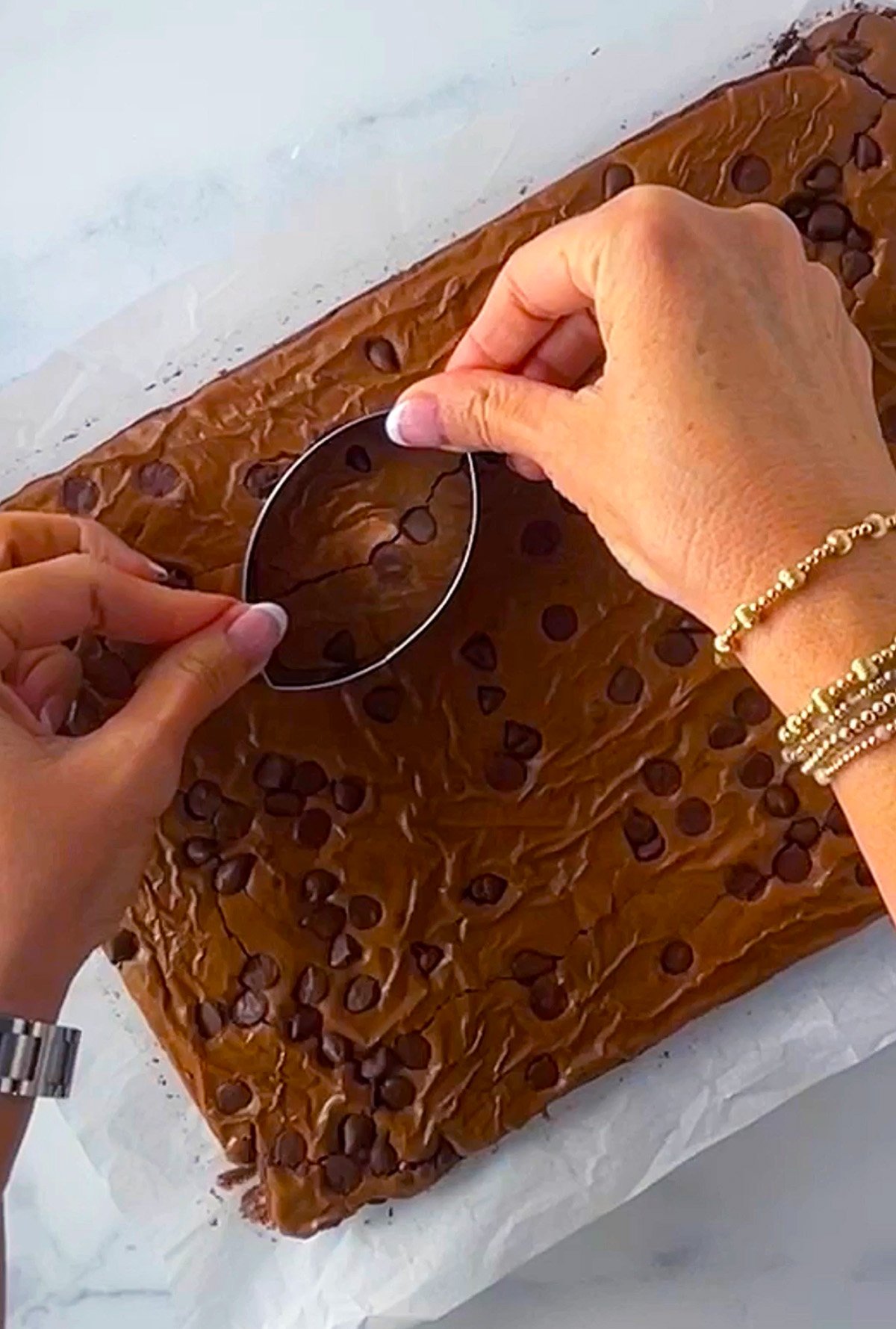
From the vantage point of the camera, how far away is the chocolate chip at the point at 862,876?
113 cm

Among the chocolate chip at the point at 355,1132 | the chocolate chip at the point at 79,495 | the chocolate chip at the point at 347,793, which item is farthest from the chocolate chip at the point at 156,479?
the chocolate chip at the point at 355,1132

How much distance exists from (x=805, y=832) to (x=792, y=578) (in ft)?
1.13

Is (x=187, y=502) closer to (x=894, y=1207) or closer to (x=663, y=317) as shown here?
(x=663, y=317)

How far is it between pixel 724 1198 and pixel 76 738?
0.61m

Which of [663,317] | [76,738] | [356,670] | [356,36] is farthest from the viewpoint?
[356,36]

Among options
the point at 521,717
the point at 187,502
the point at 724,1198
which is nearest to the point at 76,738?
the point at 187,502

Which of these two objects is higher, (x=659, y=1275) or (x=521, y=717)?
(x=521, y=717)

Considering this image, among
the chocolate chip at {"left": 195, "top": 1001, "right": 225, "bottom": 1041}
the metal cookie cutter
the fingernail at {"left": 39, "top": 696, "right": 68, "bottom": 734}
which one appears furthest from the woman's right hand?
the chocolate chip at {"left": 195, "top": 1001, "right": 225, "bottom": 1041}

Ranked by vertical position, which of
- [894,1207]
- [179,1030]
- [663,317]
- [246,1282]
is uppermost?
[663,317]

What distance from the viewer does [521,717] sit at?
115 cm

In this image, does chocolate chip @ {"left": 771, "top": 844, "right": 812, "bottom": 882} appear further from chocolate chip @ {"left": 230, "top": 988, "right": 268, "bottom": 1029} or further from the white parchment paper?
chocolate chip @ {"left": 230, "top": 988, "right": 268, "bottom": 1029}

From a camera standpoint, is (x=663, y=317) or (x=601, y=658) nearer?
(x=663, y=317)

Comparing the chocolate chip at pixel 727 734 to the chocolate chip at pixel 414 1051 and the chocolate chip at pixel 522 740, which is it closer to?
the chocolate chip at pixel 522 740

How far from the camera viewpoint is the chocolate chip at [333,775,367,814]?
3.74 feet
